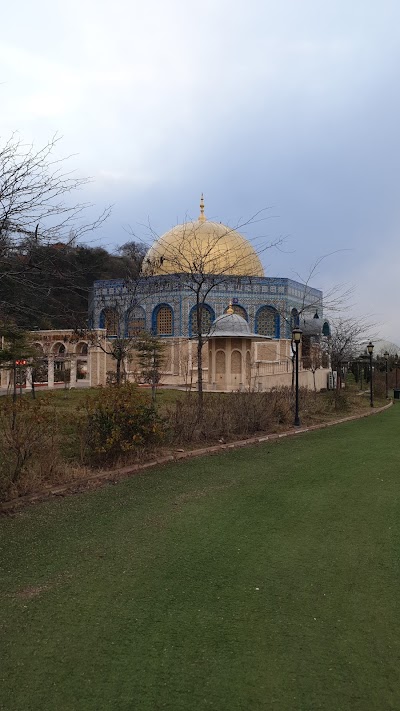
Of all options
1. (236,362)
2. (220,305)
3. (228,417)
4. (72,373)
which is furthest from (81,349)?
(228,417)

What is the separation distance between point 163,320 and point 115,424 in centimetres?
2897

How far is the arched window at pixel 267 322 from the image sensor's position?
36688mm

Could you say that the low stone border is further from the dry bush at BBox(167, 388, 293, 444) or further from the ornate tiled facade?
the ornate tiled facade

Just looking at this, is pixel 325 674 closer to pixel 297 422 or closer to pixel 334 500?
pixel 334 500

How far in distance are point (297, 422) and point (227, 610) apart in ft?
29.6

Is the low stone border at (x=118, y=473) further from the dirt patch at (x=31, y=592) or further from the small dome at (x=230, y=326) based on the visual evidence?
the small dome at (x=230, y=326)

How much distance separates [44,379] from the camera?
2962cm

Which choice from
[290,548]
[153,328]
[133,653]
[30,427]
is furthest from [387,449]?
→ [153,328]

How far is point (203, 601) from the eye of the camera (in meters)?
3.40

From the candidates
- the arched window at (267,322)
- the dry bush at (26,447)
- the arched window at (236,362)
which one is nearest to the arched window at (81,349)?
the arched window at (236,362)

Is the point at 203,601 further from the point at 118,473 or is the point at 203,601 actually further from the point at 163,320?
the point at 163,320

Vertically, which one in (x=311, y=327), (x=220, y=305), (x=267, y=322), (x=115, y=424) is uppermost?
(x=220, y=305)

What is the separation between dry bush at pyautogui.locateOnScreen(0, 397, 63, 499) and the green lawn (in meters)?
0.58

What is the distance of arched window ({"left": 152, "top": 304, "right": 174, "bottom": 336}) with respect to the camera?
35641 millimetres
